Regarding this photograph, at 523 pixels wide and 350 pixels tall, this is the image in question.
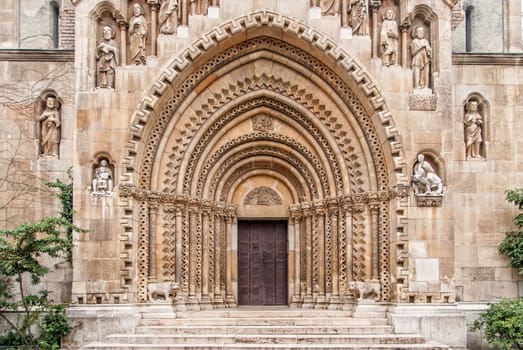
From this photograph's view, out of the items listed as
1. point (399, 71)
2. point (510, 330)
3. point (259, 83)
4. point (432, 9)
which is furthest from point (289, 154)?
point (510, 330)

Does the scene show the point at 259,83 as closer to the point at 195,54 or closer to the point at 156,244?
the point at 195,54

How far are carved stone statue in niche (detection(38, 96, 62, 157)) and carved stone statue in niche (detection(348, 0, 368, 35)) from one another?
700 centimetres

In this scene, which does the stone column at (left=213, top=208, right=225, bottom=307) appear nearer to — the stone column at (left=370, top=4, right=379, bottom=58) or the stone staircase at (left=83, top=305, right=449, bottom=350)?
the stone staircase at (left=83, top=305, right=449, bottom=350)

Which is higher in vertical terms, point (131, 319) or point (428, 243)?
point (428, 243)

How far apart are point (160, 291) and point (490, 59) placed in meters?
9.19

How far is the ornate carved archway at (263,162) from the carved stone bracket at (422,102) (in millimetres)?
661

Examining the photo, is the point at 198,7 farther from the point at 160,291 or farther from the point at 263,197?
the point at 160,291

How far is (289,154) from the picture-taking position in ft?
59.3

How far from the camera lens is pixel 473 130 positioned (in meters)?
17.4

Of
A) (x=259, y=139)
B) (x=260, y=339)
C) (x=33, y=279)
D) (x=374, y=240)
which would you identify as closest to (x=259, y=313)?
(x=260, y=339)

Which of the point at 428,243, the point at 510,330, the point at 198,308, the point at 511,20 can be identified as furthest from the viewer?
the point at 511,20

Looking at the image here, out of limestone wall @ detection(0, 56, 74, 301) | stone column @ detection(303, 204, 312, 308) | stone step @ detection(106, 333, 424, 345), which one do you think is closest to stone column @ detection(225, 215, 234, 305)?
stone column @ detection(303, 204, 312, 308)

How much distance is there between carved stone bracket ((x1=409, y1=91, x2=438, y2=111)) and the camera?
53.6 feet

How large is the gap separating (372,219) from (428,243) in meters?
1.38
